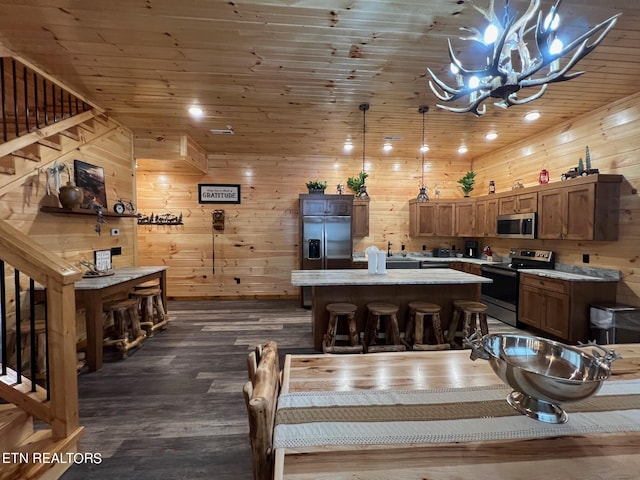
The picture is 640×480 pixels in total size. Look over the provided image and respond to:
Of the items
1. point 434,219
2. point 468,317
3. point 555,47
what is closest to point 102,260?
point 468,317

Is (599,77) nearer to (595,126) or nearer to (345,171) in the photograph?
(595,126)

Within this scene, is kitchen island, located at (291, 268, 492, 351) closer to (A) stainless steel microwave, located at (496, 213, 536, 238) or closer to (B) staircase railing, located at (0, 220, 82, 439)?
(A) stainless steel microwave, located at (496, 213, 536, 238)

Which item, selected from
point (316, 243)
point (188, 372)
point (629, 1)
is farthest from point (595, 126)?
point (188, 372)

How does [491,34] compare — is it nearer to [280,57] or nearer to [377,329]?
[280,57]

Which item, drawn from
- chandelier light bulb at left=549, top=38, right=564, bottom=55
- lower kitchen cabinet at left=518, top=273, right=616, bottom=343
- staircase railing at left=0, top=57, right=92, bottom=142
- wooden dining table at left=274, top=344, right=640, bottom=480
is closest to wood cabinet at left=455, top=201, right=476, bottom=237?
lower kitchen cabinet at left=518, top=273, right=616, bottom=343

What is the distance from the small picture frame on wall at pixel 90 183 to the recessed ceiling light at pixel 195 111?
136 centimetres

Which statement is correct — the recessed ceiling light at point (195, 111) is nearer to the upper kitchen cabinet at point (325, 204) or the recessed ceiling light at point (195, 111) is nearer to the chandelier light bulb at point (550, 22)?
the upper kitchen cabinet at point (325, 204)

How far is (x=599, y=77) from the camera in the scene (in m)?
2.99

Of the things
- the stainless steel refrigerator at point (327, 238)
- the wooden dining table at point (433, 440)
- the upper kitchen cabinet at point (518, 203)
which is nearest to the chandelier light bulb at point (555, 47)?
the wooden dining table at point (433, 440)

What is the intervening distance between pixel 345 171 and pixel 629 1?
Answer: 447 cm

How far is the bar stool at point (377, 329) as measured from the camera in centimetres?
319

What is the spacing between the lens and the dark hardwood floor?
180 cm

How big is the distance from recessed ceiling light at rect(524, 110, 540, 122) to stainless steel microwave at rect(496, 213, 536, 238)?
1322 millimetres

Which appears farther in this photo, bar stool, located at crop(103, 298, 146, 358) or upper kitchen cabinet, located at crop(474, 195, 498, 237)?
upper kitchen cabinet, located at crop(474, 195, 498, 237)
